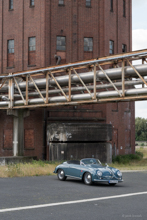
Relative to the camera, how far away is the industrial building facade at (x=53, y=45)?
1331 inches

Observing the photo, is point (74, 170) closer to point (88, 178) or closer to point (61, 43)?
point (88, 178)

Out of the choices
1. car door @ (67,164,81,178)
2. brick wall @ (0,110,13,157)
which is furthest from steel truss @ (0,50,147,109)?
car door @ (67,164,81,178)

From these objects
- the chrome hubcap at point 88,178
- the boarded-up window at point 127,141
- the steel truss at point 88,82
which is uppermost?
the steel truss at point 88,82

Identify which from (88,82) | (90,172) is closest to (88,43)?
(88,82)

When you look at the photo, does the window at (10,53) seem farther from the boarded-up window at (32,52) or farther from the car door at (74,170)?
the car door at (74,170)

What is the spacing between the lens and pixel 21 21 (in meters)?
35.9

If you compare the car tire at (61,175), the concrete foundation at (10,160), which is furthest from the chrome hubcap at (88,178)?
the concrete foundation at (10,160)

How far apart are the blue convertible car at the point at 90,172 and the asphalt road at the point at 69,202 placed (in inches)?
21.2

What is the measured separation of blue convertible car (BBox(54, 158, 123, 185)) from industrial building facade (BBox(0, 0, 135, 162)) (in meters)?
16.1

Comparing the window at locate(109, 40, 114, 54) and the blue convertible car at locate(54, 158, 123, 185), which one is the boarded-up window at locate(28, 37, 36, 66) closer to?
the window at locate(109, 40, 114, 54)

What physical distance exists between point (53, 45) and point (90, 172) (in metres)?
21.3

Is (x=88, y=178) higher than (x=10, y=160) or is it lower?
higher

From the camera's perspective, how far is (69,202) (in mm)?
11195

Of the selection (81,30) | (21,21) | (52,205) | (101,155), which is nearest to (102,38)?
(81,30)
